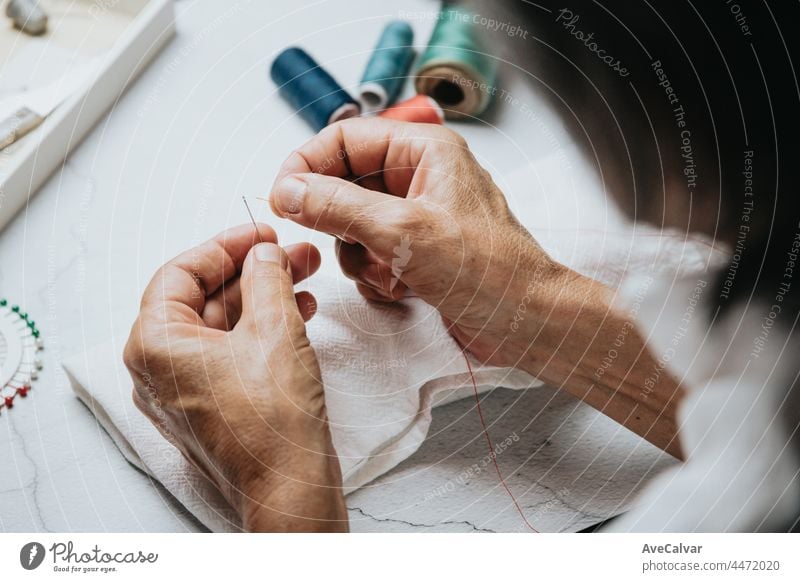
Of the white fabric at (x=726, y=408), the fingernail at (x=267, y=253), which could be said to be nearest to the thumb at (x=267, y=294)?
the fingernail at (x=267, y=253)

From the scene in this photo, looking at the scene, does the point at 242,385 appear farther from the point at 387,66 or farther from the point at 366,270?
the point at 387,66

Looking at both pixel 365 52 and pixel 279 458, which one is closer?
pixel 279 458

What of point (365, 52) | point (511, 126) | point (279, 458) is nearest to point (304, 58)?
point (365, 52)

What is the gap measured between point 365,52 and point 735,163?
1.02 feet

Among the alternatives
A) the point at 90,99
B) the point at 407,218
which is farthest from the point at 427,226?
the point at 90,99

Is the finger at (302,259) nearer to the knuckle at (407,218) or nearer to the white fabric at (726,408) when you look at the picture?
the knuckle at (407,218)

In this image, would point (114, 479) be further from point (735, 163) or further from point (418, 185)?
point (735, 163)

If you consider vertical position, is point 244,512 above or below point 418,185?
below

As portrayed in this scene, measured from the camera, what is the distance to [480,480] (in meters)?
0.55

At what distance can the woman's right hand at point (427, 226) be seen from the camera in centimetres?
51

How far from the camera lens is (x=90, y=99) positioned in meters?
0.54
